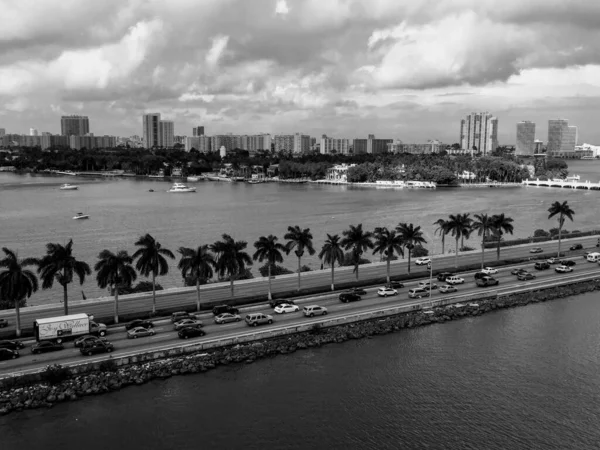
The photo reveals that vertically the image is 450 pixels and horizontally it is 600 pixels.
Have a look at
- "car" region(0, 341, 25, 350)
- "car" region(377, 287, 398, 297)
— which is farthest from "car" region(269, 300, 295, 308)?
"car" region(0, 341, 25, 350)

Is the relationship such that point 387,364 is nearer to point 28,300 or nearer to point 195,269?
point 195,269

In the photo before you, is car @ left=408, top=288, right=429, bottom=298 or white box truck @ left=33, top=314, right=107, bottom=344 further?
car @ left=408, top=288, right=429, bottom=298

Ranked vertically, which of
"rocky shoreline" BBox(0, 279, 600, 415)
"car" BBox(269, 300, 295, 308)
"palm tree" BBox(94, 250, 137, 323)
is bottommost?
"rocky shoreline" BBox(0, 279, 600, 415)

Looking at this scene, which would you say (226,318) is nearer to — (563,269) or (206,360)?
A: (206,360)

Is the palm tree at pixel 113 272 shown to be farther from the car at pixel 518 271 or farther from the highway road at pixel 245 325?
the car at pixel 518 271

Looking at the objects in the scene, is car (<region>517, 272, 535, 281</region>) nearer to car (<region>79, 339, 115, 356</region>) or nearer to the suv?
the suv

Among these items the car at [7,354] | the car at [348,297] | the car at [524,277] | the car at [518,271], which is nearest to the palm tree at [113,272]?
the car at [7,354]

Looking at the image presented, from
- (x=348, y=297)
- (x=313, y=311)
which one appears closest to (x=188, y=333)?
(x=313, y=311)
